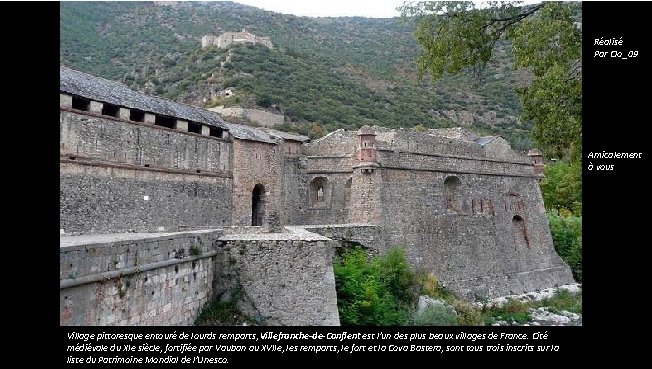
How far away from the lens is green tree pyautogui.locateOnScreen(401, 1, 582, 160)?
9.86 meters

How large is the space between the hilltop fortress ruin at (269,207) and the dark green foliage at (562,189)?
49.8 feet

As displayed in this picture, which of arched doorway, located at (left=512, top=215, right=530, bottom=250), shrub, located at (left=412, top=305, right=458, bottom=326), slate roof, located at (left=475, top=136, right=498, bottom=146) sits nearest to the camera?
shrub, located at (left=412, top=305, right=458, bottom=326)

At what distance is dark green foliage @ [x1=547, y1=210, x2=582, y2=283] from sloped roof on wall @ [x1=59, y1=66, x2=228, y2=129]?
18.7 meters

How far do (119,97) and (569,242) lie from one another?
922 inches

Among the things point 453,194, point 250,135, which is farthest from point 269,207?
point 453,194

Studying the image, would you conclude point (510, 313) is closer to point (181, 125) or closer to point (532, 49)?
point (532, 49)

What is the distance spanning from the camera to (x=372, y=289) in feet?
45.0

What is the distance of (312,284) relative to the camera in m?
11.4

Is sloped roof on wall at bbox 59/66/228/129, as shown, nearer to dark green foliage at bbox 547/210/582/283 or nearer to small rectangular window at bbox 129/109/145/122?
small rectangular window at bbox 129/109/145/122

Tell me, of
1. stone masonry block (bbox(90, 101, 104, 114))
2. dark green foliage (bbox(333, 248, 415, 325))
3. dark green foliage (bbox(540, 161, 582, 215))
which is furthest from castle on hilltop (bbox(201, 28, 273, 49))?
dark green foliage (bbox(333, 248, 415, 325))

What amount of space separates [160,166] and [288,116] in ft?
75.3

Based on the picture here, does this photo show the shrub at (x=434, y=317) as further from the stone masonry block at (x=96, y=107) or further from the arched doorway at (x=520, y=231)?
the stone masonry block at (x=96, y=107)

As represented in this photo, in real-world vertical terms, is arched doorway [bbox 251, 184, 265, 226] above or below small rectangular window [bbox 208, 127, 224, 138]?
below
